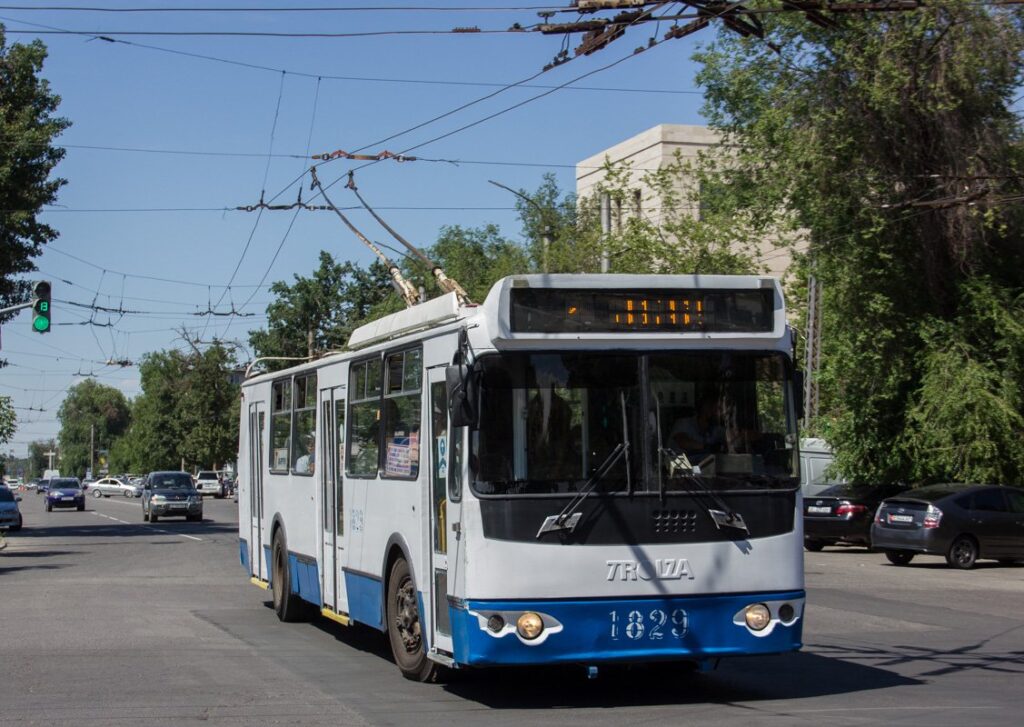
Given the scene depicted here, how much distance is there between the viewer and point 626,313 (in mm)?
9586

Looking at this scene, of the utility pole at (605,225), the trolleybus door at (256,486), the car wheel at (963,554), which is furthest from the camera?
the utility pole at (605,225)

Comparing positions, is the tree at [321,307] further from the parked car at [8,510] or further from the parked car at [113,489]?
the parked car at [8,510]

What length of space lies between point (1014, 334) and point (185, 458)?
9225cm

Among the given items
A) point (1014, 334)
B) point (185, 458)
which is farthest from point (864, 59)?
point (185, 458)

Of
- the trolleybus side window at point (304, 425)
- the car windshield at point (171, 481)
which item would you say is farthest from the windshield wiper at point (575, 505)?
the car windshield at point (171, 481)

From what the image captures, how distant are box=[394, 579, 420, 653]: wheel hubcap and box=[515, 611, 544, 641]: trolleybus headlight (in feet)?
4.93

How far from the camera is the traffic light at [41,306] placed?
2864cm

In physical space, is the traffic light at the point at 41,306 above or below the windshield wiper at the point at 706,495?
above

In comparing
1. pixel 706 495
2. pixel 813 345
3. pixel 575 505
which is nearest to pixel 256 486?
pixel 575 505

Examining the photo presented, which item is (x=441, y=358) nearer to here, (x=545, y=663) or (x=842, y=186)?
(x=545, y=663)

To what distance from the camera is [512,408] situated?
9.24m

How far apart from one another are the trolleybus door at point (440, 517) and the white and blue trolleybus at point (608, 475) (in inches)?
0.8

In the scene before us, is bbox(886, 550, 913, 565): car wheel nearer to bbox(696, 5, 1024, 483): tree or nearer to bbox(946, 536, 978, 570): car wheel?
bbox(946, 536, 978, 570): car wheel

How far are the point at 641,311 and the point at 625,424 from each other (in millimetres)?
825
